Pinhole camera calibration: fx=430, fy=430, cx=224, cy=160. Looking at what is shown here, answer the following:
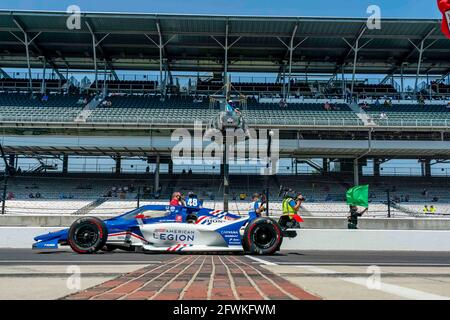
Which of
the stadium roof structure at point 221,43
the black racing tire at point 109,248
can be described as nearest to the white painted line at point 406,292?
the black racing tire at point 109,248

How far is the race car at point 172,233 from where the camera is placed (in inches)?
344

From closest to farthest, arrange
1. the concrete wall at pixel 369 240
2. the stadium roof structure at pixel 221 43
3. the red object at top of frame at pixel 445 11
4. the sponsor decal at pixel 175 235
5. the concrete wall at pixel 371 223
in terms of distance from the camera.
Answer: the red object at top of frame at pixel 445 11
the sponsor decal at pixel 175 235
the concrete wall at pixel 369 240
the concrete wall at pixel 371 223
the stadium roof structure at pixel 221 43

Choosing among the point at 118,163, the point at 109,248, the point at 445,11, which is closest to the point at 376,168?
the point at 118,163

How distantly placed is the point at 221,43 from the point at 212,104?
415cm

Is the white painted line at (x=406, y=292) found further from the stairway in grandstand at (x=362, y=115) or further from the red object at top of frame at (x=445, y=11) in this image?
the stairway in grandstand at (x=362, y=115)

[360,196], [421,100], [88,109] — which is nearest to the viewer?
Result: [360,196]

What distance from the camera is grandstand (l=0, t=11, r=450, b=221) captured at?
78.3 ft

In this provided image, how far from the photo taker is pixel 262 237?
29.2ft

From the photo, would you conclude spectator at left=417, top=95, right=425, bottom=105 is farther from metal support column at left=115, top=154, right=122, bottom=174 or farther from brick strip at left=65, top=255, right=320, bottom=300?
brick strip at left=65, top=255, right=320, bottom=300

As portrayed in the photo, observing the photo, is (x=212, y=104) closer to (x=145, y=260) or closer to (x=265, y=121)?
(x=265, y=121)

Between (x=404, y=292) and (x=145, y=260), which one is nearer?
(x=404, y=292)

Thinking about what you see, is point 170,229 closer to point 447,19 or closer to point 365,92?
point 447,19

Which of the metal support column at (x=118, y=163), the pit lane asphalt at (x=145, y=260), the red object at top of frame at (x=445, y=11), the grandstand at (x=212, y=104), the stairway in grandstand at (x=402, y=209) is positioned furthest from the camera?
the metal support column at (x=118, y=163)

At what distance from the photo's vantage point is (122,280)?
13.2 feet
